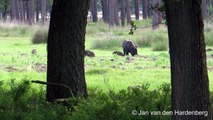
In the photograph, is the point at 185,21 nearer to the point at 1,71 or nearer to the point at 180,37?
the point at 180,37

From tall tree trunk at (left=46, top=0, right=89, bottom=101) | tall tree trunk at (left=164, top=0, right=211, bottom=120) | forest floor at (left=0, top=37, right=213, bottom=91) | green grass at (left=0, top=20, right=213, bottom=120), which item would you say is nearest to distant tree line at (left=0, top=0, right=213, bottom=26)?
forest floor at (left=0, top=37, right=213, bottom=91)

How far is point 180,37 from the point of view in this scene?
496 cm

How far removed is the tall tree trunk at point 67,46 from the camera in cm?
766

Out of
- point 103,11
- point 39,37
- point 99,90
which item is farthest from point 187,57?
point 103,11

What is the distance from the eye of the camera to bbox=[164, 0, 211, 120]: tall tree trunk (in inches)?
194

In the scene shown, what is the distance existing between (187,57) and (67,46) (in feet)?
9.88

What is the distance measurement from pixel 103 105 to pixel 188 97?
3.78 ft

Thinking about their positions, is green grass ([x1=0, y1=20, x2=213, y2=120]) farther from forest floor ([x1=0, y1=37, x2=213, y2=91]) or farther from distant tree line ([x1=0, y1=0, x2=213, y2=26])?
distant tree line ([x1=0, y1=0, x2=213, y2=26])

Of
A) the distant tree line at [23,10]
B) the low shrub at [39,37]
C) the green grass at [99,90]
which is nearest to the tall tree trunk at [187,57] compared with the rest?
the green grass at [99,90]

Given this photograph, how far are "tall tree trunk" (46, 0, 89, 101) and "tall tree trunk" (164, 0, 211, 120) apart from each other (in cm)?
274

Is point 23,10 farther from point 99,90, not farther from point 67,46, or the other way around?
point 67,46

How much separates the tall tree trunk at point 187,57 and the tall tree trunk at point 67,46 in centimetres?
274

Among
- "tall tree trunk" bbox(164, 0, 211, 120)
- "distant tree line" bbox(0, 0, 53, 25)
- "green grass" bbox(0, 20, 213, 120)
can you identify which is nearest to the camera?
"tall tree trunk" bbox(164, 0, 211, 120)

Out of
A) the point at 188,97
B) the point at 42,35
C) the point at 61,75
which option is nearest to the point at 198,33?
the point at 188,97
